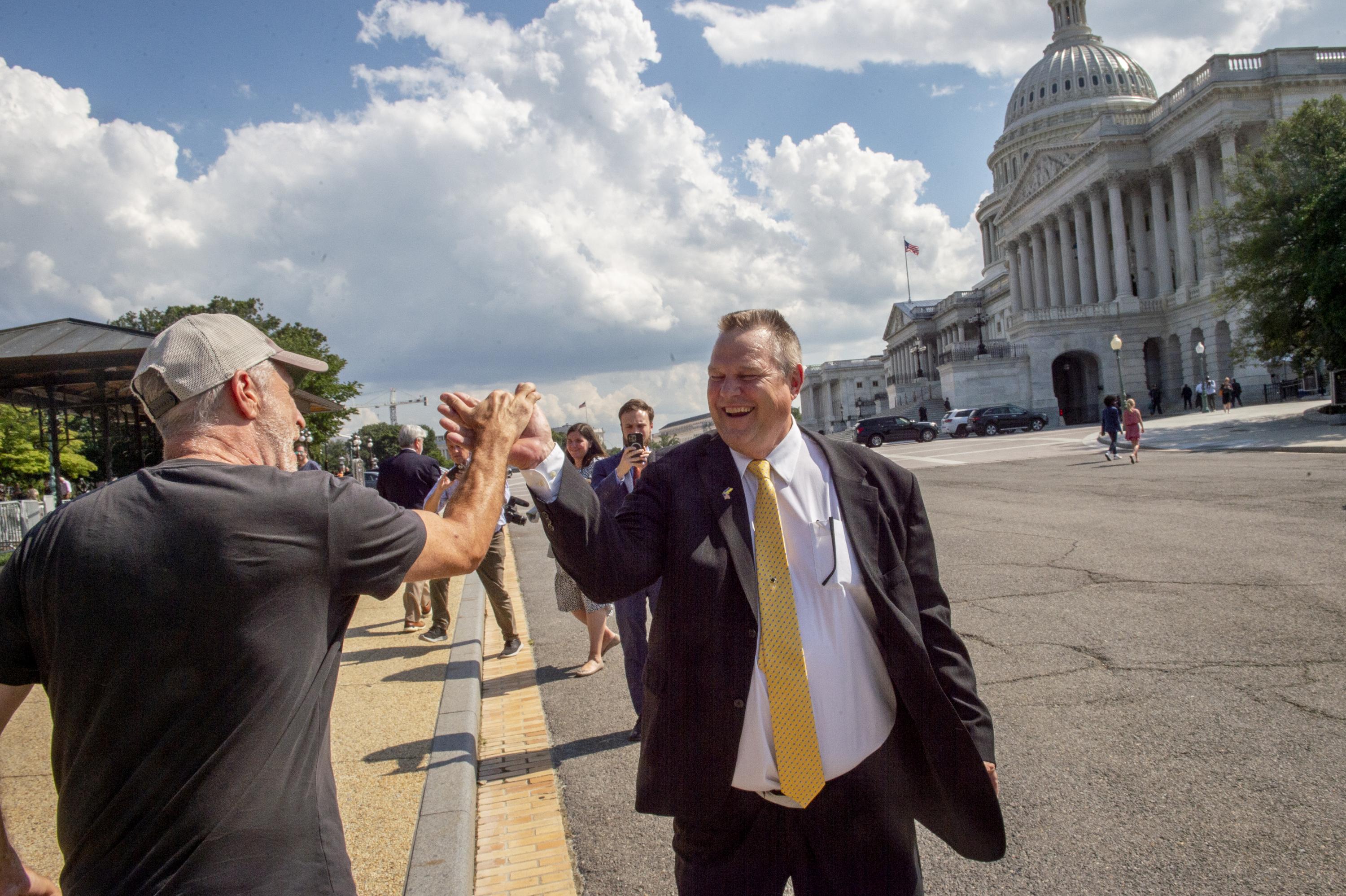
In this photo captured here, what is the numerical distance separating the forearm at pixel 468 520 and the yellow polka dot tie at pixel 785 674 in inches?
28.8

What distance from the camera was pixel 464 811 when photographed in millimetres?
4559

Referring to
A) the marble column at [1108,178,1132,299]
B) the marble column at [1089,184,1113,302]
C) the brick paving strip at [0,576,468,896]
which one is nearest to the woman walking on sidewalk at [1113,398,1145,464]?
the brick paving strip at [0,576,468,896]

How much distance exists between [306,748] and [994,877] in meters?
2.85

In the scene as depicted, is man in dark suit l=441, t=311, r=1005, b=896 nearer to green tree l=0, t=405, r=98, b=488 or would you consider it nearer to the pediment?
green tree l=0, t=405, r=98, b=488

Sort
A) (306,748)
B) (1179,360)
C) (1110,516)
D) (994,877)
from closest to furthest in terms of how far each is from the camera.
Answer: (306,748) < (994,877) < (1110,516) < (1179,360)

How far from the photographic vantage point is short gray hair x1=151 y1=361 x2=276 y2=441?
213 cm

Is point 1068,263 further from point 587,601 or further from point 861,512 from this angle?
point 861,512

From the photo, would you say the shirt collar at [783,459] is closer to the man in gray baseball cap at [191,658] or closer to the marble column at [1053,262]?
the man in gray baseball cap at [191,658]

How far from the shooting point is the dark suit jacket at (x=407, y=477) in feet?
29.9

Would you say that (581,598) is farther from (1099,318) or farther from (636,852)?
(1099,318)

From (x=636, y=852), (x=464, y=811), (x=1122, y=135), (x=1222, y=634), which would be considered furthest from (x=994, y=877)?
(x=1122, y=135)

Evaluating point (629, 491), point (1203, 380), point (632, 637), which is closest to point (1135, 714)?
point (632, 637)

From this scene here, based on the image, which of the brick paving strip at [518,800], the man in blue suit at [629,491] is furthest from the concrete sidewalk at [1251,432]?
the brick paving strip at [518,800]

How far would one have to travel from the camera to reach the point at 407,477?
915cm
